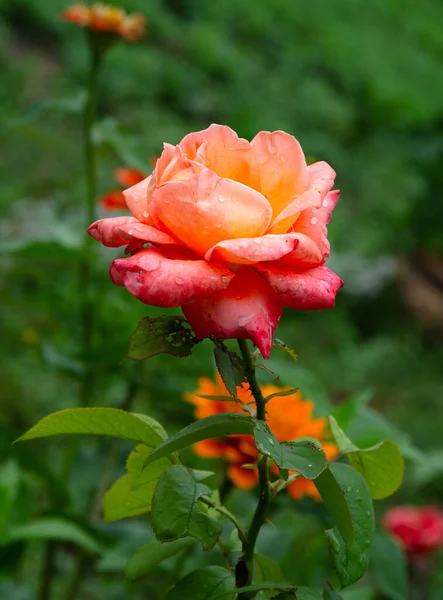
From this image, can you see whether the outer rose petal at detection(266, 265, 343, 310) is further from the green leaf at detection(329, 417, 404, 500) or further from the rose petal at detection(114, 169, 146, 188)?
the rose petal at detection(114, 169, 146, 188)

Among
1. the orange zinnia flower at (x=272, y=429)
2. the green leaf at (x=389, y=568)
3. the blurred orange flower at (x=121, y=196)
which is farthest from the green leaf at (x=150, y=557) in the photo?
the blurred orange flower at (x=121, y=196)

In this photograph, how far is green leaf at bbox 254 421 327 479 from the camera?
15.3 inches

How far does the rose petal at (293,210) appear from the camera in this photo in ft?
1.31

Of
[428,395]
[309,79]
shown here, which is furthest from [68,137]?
[309,79]

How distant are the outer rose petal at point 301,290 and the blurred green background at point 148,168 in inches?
14.3

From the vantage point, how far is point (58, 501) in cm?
93

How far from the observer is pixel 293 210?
400 millimetres

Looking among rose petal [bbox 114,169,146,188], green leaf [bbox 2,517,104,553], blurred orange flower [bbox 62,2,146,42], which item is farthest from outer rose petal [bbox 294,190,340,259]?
blurred orange flower [bbox 62,2,146,42]

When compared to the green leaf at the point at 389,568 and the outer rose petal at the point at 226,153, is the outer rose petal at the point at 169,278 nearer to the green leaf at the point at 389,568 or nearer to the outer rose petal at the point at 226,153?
the outer rose petal at the point at 226,153

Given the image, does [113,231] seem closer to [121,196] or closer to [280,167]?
[280,167]

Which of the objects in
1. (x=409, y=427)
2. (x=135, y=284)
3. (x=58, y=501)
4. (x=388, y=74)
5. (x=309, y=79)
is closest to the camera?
(x=135, y=284)

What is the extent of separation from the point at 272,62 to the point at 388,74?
27.0 inches

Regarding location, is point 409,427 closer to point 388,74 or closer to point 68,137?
point 68,137

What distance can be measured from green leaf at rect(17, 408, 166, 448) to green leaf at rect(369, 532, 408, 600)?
43 cm
